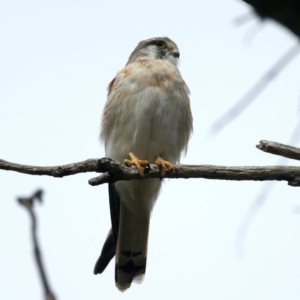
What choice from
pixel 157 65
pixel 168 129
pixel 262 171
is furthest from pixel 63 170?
pixel 157 65

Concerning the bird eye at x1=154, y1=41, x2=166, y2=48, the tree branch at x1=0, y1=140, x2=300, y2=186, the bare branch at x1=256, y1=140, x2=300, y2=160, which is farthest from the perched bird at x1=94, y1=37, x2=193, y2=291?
the bare branch at x1=256, y1=140, x2=300, y2=160

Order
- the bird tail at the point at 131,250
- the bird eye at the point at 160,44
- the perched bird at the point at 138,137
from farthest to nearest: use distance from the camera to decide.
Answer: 1. the bird eye at the point at 160,44
2. the bird tail at the point at 131,250
3. the perched bird at the point at 138,137

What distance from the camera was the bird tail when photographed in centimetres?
495

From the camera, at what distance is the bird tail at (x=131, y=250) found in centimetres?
495

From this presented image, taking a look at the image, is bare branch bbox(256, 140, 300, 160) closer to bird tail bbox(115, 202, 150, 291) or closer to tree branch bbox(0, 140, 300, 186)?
tree branch bbox(0, 140, 300, 186)

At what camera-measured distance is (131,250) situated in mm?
4992

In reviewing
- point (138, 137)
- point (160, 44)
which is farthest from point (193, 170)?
point (160, 44)

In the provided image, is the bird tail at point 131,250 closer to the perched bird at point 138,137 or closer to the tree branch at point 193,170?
the perched bird at point 138,137

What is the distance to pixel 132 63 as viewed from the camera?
17.2 feet

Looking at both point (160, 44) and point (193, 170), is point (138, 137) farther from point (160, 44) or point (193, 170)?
point (160, 44)

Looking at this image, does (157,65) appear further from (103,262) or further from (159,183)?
(103,262)

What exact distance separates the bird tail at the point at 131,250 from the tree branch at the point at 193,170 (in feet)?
5.22

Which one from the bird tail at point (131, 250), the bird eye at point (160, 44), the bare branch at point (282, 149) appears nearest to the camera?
the bare branch at point (282, 149)

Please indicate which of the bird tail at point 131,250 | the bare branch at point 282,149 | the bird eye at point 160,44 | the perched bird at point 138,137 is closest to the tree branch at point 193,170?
the bare branch at point 282,149
